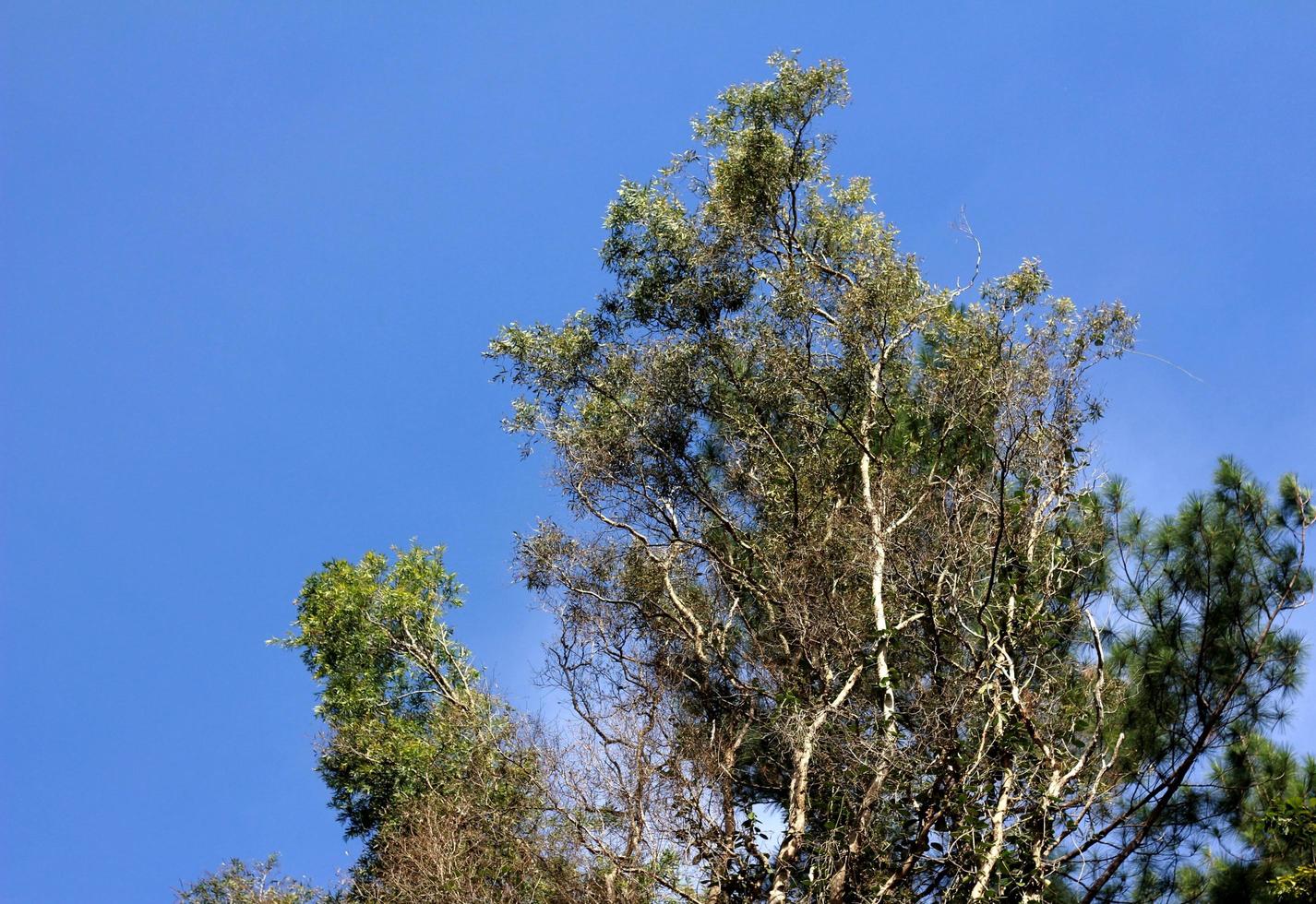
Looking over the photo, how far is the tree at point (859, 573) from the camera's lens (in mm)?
10953

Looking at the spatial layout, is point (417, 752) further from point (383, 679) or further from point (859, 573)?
point (859, 573)

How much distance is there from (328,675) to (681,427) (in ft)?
20.0

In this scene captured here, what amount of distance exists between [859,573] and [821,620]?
104 cm

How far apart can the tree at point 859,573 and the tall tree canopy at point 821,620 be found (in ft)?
0.14

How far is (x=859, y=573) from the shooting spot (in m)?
13.2

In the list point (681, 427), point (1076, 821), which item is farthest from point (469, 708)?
point (1076, 821)

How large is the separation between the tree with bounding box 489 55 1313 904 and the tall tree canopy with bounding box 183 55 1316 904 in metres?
0.04

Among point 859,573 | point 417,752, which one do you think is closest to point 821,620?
point 859,573

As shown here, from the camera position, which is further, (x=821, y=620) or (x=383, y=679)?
(x=383, y=679)

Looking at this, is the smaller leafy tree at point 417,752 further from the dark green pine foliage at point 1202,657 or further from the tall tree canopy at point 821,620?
the dark green pine foliage at point 1202,657

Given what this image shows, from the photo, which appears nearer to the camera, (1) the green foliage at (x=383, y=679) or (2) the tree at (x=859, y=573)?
(2) the tree at (x=859, y=573)

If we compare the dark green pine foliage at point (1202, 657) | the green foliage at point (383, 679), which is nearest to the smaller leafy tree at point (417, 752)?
the green foliage at point (383, 679)

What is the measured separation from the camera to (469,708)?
15.5 m

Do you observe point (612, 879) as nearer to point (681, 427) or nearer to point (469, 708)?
point (469, 708)
